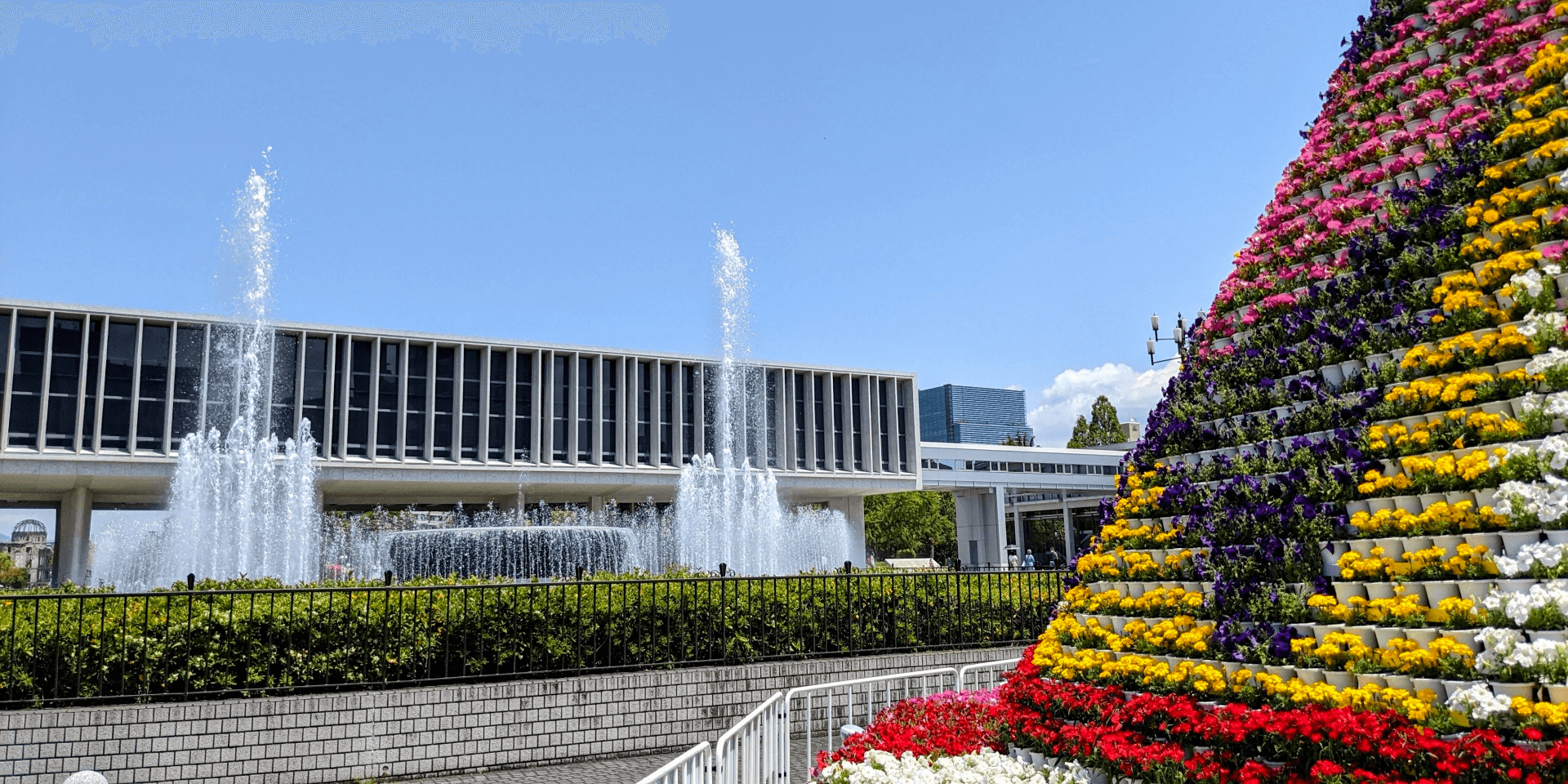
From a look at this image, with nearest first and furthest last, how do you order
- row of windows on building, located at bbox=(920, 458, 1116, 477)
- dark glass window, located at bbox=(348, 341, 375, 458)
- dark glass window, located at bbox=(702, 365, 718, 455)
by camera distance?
dark glass window, located at bbox=(348, 341, 375, 458) → dark glass window, located at bbox=(702, 365, 718, 455) → row of windows on building, located at bbox=(920, 458, 1116, 477)

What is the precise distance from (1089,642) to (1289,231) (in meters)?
3.22

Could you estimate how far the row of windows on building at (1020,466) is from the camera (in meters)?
66.2

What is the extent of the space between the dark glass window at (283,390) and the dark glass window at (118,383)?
4918 millimetres

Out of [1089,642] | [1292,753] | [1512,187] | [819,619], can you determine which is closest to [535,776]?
[819,619]

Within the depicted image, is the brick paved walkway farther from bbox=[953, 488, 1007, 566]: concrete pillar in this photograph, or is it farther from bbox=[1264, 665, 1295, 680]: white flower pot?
bbox=[953, 488, 1007, 566]: concrete pillar

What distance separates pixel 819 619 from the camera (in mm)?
11867

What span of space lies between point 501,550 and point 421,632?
14732 millimetres

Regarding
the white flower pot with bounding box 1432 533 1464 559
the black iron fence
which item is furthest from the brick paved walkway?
the white flower pot with bounding box 1432 533 1464 559

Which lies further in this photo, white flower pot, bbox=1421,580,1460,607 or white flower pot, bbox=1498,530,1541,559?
white flower pot, bbox=1421,580,1460,607

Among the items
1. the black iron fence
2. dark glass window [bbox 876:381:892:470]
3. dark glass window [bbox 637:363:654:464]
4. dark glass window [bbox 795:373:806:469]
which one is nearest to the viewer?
the black iron fence

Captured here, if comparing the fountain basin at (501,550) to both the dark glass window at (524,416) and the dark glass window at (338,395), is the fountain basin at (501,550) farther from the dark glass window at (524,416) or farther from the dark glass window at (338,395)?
the dark glass window at (524,416)

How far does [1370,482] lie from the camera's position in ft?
18.3

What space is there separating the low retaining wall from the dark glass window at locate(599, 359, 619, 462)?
40276mm

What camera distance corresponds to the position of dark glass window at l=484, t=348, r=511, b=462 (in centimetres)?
4778
